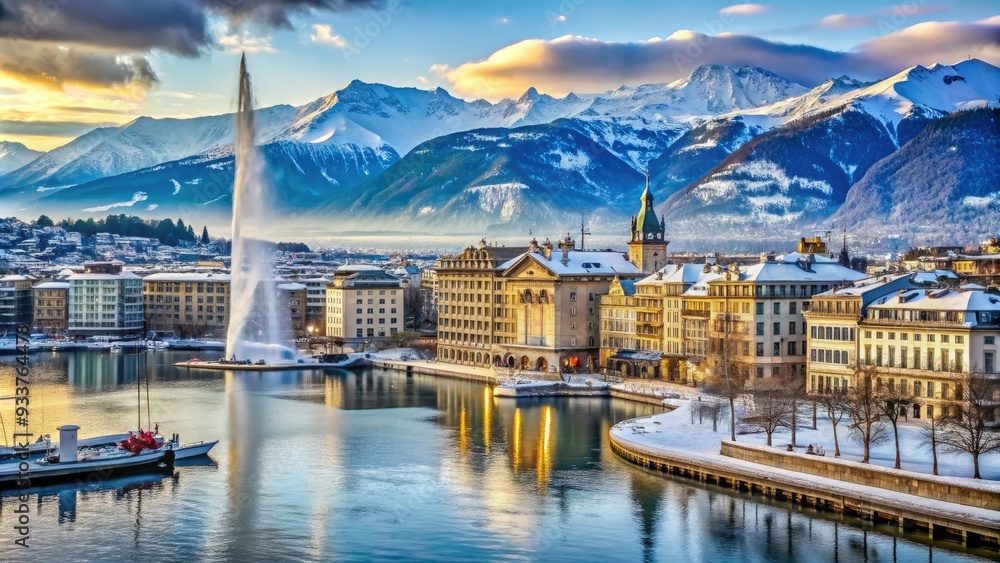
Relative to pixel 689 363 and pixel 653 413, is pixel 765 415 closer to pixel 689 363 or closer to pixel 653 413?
pixel 653 413

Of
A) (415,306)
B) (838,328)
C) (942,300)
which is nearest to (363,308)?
(415,306)

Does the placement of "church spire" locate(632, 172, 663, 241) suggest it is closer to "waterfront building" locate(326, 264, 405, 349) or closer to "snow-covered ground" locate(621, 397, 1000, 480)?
"waterfront building" locate(326, 264, 405, 349)

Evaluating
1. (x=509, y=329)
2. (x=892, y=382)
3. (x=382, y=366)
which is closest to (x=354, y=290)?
(x=382, y=366)

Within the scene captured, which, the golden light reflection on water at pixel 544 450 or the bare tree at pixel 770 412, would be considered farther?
the bare tree at pixel 770 412

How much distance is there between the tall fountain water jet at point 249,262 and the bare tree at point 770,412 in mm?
61645

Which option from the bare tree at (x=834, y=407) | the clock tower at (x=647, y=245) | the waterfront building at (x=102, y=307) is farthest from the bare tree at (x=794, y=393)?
the waterfront building at (x=102, y=307)

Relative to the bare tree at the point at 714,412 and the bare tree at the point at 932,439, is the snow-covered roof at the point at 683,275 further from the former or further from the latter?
the bare tree at the point at 932,439

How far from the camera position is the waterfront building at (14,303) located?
6152 inches

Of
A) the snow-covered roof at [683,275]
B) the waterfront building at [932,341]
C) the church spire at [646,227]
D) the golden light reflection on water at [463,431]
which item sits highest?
the church spire at [646,227]

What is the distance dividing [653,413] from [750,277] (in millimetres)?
11919

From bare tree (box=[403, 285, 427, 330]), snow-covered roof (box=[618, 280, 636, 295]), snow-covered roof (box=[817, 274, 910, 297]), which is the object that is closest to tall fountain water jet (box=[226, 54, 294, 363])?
bare tree (box=[403, 285, 427, 330])

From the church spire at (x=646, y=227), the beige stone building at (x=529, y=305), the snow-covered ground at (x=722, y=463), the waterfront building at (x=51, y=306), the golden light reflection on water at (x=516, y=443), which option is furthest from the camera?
the waterfront building at (x=51, y=306)

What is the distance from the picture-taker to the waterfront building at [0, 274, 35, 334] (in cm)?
15625

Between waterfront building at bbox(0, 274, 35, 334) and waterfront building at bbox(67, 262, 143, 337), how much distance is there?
7.00 metres
